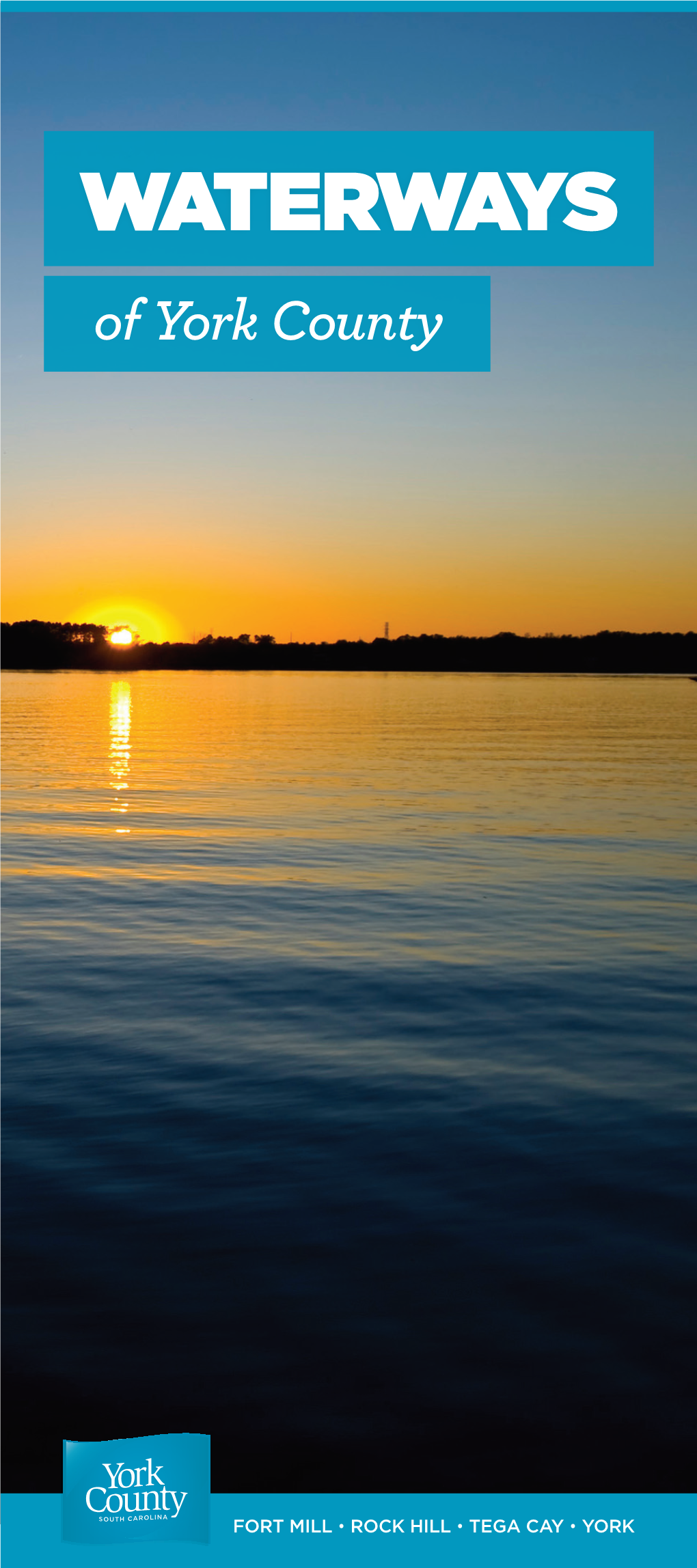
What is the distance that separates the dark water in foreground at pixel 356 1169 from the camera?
6.49 meters

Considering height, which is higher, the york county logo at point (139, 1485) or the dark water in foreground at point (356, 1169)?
the dark water in foreground at point (356, 1169)

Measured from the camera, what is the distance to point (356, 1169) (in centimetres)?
954

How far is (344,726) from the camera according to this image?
7744 cm

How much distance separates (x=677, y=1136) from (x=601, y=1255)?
2310 mm

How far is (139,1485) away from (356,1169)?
357 cm

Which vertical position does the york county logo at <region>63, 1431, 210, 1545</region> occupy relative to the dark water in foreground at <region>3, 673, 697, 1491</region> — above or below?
below

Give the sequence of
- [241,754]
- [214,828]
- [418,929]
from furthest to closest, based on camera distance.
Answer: [241,754] → [214,828] → [418,929]

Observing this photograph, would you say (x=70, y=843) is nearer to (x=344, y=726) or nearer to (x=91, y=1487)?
(x=91, y=1487)

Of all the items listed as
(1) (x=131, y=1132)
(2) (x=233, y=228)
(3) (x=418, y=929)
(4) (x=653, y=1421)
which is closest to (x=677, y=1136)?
(4) (x=653, y=1421)

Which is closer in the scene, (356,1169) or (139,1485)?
(139,1485)

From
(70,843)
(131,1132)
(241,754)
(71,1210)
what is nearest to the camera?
(71,1210)

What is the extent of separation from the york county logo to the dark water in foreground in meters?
0.20

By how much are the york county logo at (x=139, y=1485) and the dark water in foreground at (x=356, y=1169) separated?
7.7 inches

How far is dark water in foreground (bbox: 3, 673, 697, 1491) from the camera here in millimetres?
6488
